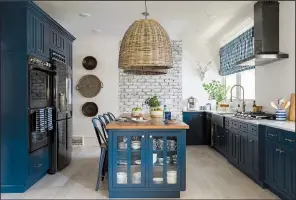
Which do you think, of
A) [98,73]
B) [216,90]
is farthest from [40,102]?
[216,90]

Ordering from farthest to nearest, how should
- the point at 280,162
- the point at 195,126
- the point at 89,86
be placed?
1. the point at 89,86
2. the point at 195,126
3. the point at 280,162

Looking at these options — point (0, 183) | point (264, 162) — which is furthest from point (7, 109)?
point (264, 162)

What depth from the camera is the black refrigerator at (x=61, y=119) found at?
425 cm

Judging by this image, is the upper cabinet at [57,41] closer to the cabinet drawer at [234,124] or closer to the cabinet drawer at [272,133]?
the cabinet drawer at [234,124]

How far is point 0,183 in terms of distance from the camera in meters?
3.41

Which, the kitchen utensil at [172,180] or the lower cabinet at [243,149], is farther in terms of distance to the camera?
the lower cabinet at [243,149]

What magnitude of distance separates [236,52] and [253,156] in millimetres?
2572

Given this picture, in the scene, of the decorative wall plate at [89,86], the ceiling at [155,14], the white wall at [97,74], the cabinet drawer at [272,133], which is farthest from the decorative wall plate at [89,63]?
the cabinet drawer at [272,133]

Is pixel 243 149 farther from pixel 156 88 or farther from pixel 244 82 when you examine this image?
pixel 156 88

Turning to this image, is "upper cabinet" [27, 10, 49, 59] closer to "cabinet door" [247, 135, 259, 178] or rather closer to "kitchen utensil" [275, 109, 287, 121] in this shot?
"cabinet door" [247, 135, 259, 178]

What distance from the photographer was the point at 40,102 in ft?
12.6

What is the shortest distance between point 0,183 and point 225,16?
13.9 feet

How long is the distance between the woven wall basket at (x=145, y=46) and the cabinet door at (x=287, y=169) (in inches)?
62.2

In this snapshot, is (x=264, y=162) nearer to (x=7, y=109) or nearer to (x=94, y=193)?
(x=94, y=193)
